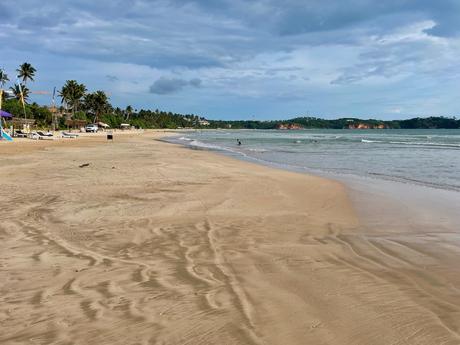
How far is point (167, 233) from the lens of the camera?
23.2 feet

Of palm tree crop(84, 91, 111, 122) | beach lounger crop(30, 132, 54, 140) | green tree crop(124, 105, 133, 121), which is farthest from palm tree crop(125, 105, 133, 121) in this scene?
beach lounger crop(30, 132, 54, 140)

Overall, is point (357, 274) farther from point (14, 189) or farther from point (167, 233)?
point (14, 189)

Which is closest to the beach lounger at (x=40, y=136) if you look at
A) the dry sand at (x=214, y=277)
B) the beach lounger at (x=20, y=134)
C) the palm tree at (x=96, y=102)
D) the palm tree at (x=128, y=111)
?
the beach lounger at (x=20, y=134)

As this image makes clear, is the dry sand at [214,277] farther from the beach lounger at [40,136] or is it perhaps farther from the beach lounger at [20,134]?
the beach lounger at [20,134]

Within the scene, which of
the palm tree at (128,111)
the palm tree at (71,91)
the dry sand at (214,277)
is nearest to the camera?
the dry sand at (214,277)

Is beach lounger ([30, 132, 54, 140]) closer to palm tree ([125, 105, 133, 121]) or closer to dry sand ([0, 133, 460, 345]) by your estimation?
dry sand ([0, 133, 460, 345])

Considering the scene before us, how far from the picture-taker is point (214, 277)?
4879mm

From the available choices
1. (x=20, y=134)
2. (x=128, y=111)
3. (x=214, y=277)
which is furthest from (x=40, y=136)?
(x=128, y=111)

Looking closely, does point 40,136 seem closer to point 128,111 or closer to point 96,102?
point 96,102

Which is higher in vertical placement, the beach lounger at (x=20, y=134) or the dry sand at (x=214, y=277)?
the beach lounger at (x=20, y=134)

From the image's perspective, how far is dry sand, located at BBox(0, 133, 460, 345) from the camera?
359 centimetres

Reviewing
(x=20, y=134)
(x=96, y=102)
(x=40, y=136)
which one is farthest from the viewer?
(x=96, y=102)

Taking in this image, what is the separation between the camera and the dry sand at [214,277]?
3586 millimetres

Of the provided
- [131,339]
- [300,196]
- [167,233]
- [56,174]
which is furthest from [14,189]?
[131,339]
